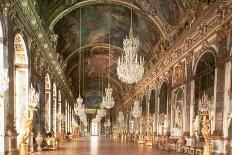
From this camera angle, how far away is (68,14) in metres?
22.2

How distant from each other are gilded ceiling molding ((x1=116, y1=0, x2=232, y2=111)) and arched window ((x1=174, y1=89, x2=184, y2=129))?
205 centimetres

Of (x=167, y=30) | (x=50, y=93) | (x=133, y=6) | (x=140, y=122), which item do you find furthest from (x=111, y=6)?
(x=140, y=122)

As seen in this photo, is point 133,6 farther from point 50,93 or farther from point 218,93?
point 218,93

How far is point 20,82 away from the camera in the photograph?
14.2 meters

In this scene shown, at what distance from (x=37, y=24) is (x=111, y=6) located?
858 cm

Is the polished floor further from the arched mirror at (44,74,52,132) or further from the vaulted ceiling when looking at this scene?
the vaulted ceiling

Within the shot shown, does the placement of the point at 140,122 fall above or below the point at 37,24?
below

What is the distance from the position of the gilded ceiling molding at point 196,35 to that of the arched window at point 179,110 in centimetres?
205

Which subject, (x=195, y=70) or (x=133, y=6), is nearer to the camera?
(x=195, y=70)

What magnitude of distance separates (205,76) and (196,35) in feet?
6.90

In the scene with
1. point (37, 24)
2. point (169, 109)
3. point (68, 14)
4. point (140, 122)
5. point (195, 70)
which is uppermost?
point (68, 14)

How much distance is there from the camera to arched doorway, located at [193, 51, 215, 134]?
46.8ft

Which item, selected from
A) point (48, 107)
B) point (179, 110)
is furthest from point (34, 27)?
point (179, 110)

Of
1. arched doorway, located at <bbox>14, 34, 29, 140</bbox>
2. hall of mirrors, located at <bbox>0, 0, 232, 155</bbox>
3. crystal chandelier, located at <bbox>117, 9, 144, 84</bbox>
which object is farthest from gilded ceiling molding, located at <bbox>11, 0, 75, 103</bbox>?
crystal chandelier, located at <bbox>117, 9, 144, 84</bbox>
